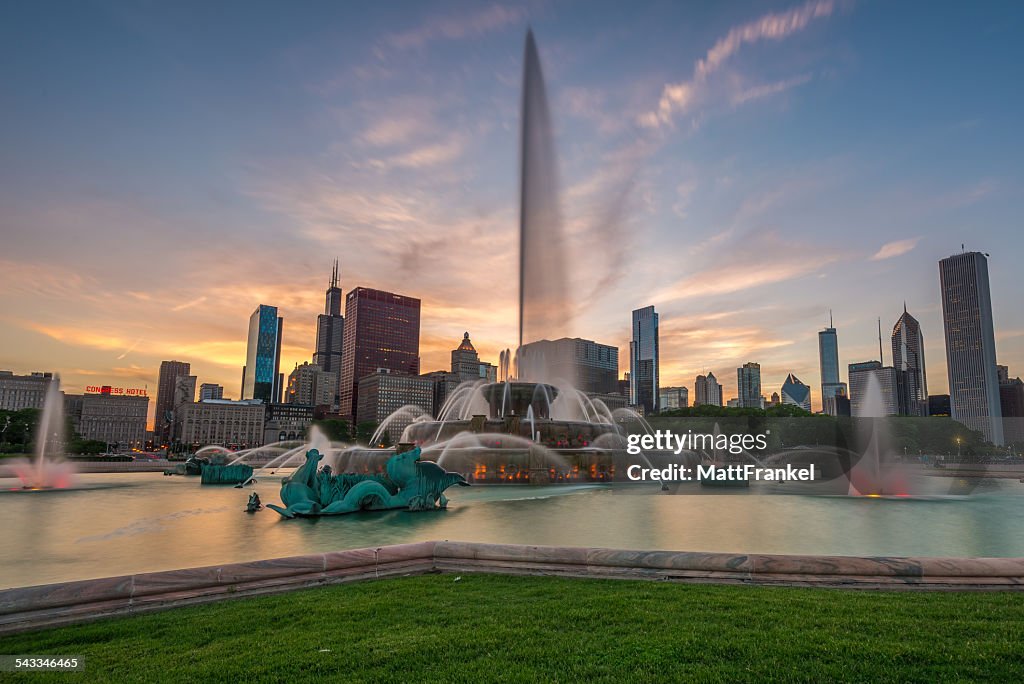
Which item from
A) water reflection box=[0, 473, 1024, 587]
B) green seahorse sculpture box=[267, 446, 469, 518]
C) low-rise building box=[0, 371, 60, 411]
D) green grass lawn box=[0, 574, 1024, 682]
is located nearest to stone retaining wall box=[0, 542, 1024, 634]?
green grass lawn box=[0, 574, 1024, 682]

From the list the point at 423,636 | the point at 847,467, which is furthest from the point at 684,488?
the point at 423,636

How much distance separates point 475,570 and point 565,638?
14.1ft

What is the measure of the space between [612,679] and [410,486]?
62.5 ft

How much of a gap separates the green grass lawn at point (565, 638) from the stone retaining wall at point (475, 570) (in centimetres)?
58

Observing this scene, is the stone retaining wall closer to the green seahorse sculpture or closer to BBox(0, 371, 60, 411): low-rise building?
the green seahorse sculpture

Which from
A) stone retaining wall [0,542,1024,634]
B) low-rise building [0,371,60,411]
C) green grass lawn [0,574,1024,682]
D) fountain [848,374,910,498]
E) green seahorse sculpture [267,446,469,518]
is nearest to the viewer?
green grass lawn [0,574,1024,682]

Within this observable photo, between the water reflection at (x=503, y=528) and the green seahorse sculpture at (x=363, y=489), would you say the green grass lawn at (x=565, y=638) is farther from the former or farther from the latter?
the green seahorse sculpture at (x=363, y=489)

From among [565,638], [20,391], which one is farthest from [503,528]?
[20,391]

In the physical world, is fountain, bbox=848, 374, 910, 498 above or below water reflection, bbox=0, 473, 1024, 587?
above

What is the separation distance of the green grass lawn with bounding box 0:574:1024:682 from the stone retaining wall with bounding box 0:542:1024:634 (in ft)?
1.91

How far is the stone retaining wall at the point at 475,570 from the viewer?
8.40 meters

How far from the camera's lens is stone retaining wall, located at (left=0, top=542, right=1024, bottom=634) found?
27.6 feet

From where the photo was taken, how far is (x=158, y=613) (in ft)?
27.7

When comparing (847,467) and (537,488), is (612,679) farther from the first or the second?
(847,467)
